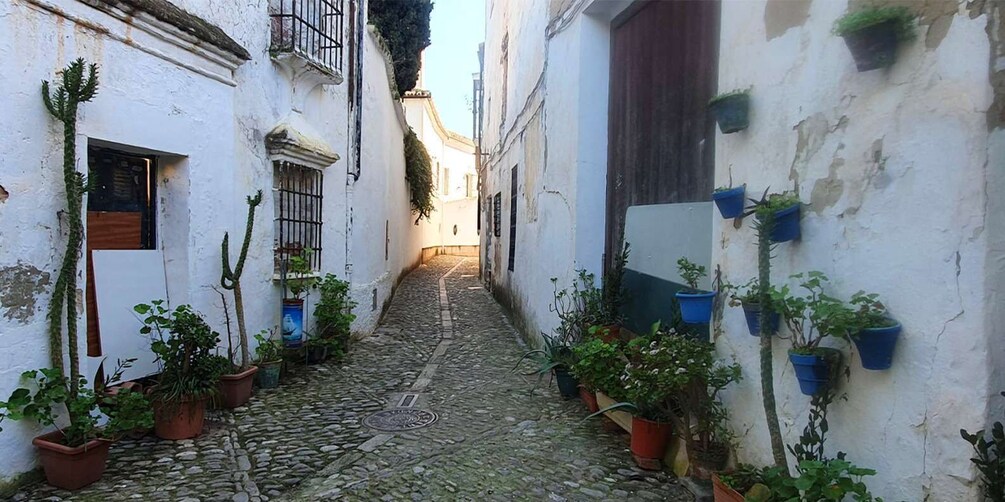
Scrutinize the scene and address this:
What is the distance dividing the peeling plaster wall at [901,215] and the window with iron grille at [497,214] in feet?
30.6

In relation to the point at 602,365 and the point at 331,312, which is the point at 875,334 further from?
the point at 331,312

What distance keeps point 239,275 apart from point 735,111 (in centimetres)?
422

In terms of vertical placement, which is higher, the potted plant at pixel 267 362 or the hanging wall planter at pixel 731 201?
the hanging wall planter at pixel 731 201

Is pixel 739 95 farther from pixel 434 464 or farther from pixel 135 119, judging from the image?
pixel 135 119

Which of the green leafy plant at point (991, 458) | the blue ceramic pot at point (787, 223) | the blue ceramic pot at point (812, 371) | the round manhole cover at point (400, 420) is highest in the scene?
the blue ceramic pot at point (787, 223)

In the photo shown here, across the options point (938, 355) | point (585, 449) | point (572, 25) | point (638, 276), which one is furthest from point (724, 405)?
point (572, 25)

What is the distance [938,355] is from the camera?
1.95m

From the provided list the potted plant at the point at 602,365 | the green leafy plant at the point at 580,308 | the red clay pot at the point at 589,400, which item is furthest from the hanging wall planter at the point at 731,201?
the red clay pot at the point at 589,400

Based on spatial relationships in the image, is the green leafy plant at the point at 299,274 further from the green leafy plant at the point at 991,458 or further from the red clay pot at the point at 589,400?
the green leafy plant at the point at 991,458

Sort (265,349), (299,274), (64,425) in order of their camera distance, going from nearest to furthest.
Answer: (64,425), (265,349), (299,274)

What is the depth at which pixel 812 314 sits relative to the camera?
2.31 metres

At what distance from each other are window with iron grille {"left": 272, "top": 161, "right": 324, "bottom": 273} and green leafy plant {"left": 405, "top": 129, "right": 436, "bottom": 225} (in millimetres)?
7661

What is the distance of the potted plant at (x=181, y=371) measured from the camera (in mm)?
3994

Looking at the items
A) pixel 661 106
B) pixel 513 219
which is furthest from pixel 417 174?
pixel 661 106
